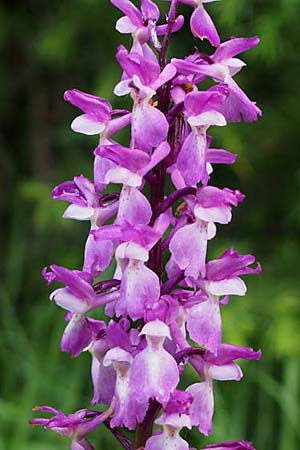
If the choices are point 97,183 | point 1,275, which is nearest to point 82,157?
point 1,275

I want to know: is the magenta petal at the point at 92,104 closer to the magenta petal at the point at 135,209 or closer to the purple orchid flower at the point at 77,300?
the magenta petal at the point at 135,209

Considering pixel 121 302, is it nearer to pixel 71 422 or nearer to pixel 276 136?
pixel 71 422

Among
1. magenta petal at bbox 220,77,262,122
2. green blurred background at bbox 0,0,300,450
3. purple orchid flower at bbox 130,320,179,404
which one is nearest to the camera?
purple orchid flower at bbox 130,320,179,404

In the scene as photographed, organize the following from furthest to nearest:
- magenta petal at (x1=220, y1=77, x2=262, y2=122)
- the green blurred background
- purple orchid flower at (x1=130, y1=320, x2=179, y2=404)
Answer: the green blurred background < magenta petal at (x1=220, y1=77, x2=262, y2=122) < purple orchid flower at (x1=130, y1=320, x2=179, y2=404)

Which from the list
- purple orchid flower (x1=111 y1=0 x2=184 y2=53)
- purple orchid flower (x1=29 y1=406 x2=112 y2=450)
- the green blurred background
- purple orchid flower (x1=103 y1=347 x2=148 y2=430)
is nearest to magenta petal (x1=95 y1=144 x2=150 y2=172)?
purple orchid flower (x1=111 y1=0 x2=184 y2=53)

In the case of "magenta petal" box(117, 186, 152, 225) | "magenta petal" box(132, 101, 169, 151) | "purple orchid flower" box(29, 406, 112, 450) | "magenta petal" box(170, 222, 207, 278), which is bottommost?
"purple orchid flower" box(29, 406, 112, 450)

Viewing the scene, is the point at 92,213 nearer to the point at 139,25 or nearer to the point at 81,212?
the point at 81,212

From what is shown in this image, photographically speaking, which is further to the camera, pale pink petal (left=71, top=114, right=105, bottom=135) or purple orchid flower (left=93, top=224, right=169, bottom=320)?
pale pink petal (left=71, top=114, right=105, bottom=135)

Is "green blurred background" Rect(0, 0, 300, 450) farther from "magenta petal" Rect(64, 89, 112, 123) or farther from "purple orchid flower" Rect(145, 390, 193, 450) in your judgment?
"magenta petal" Rect(64, 89, 112, 123)
